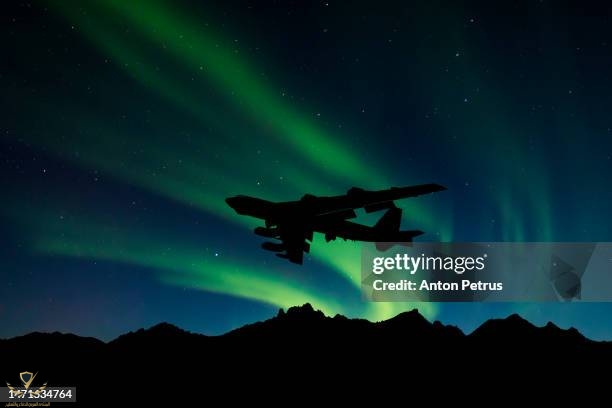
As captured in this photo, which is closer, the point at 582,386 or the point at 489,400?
the point at 489,400

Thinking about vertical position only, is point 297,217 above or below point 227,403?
above

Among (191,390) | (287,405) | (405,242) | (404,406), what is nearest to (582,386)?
(404,406)

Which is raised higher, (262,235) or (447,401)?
(262,235)

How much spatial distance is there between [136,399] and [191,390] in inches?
892

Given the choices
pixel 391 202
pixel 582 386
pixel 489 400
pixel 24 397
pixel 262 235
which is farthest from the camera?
pixel 582 386

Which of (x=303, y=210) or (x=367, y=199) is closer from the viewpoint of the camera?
A: (x=367, y=199)

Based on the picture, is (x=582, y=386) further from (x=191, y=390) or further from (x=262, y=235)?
(x=262, y=235)

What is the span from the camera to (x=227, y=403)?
18325 centimetres

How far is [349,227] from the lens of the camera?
26.8 m

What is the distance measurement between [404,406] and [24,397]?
16979cm

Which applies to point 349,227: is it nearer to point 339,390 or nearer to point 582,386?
point 339,390

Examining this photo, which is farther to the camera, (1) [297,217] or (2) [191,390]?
(2) [191,390]

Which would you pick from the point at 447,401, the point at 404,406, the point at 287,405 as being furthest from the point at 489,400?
the point at 287,405

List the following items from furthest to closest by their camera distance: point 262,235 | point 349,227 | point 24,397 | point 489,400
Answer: point 489,400, point 24,397, point 349,227, point 262,235
